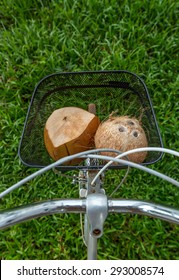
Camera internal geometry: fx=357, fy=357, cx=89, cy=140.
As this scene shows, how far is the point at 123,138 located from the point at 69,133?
0.16m

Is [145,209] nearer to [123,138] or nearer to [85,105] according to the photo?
[123,138]

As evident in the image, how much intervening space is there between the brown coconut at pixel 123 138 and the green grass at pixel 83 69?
65 centimetres

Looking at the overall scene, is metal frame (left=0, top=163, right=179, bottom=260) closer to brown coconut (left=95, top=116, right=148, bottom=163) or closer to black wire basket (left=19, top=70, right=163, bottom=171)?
brown coconut (left=95, top=116, right=148, bottom=163)

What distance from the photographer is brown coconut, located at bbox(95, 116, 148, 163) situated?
87 centimetres

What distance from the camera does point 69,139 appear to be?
0.95 metres

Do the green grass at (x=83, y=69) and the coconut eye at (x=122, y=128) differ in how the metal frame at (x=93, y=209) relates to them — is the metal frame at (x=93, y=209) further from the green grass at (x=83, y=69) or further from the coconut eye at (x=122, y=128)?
the green grass at (x=83, y=69)

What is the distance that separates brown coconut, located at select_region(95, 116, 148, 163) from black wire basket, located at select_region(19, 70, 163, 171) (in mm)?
168

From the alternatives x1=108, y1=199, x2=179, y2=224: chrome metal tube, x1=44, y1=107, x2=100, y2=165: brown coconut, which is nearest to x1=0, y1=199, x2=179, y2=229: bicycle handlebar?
x1=108, y1=199, x2=179, y2=224: chrome metal tube

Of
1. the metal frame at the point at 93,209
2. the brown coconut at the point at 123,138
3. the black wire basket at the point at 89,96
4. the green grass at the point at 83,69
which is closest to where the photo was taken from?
the metal frame at the point at 93,209

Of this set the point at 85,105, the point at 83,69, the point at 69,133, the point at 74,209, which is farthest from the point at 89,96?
the point at 83,69

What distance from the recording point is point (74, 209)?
2.18 feet

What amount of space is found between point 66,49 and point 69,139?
1048 millimetres

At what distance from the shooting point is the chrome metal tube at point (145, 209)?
645 millimetres

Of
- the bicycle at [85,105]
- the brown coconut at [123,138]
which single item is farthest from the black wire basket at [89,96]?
the brown coconut at [123,138]
